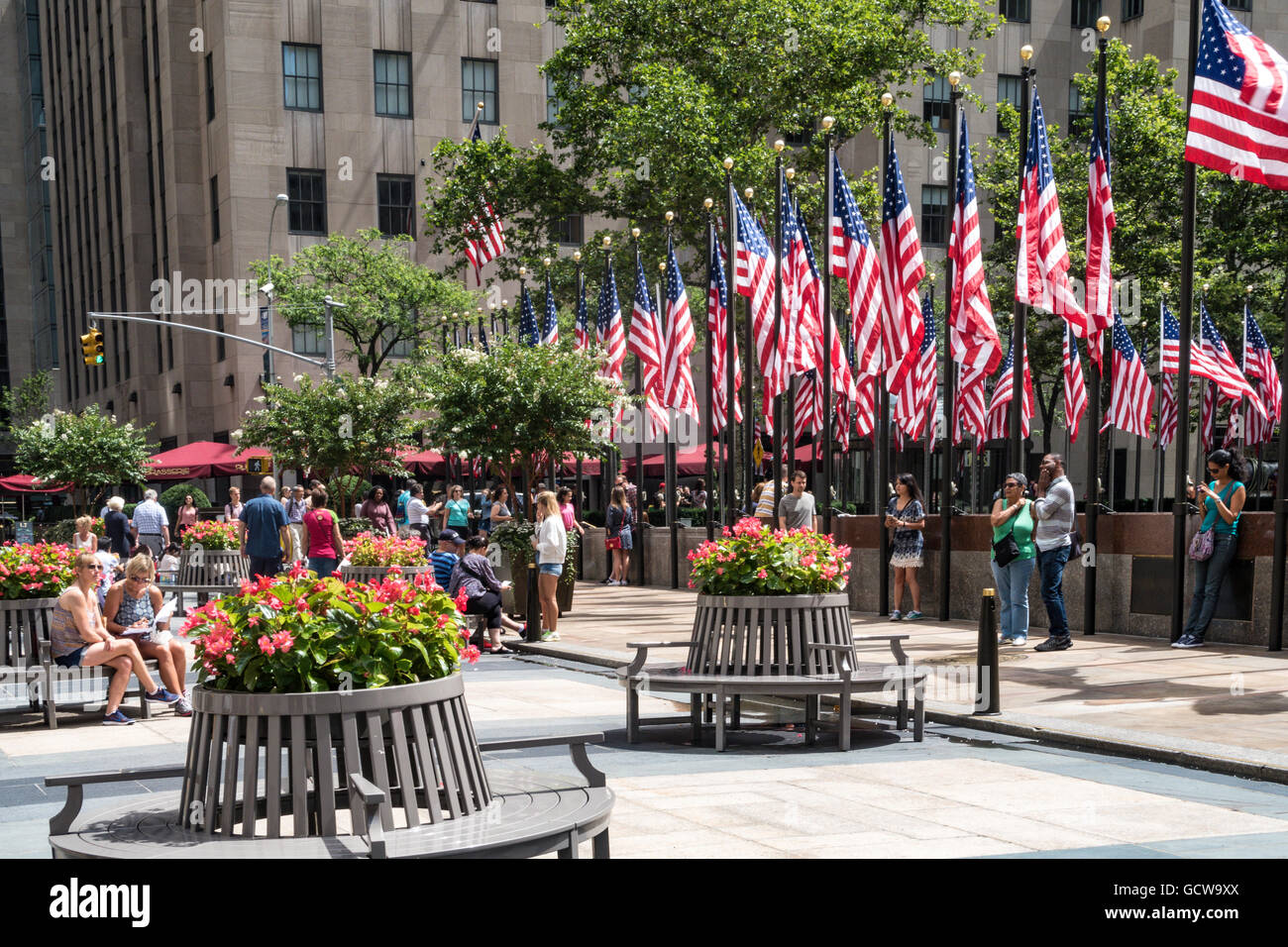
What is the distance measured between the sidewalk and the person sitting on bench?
4937mm

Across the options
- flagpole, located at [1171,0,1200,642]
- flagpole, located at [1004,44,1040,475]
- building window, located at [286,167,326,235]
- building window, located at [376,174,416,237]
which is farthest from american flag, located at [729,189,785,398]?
building window, located at [286,167,326,235]

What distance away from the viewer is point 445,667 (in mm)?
5168

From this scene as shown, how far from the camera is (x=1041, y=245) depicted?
1591 centimetres

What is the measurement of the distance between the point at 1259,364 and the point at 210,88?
40750 millimetres

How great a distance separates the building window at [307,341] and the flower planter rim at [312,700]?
47.2m

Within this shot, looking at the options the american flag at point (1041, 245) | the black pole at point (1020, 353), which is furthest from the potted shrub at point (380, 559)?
the american flag at point (1041, 245)

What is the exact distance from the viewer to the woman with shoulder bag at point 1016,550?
14.5 metres

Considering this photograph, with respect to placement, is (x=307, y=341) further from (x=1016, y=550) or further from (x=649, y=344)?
(x=1016, y=550)

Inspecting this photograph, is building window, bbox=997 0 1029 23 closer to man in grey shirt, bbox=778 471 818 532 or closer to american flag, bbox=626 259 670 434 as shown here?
american flag, bbox=626 259 670 434

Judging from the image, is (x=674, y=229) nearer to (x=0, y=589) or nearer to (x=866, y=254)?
(x=866, y=254)

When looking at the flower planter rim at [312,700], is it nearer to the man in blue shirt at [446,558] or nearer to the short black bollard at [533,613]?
the man in blue shirt at [446,558]

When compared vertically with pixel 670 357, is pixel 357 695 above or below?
below
